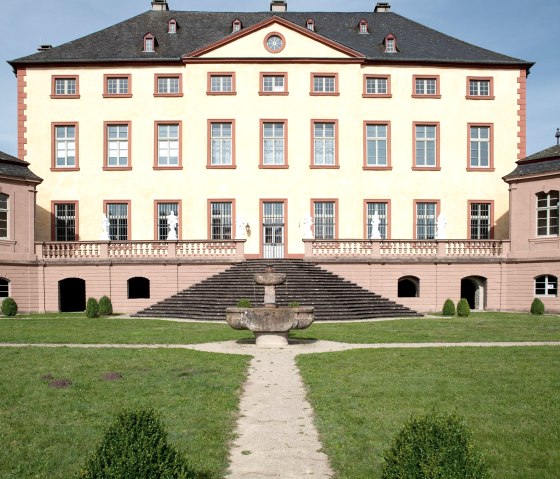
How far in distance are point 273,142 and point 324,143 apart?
318 centimetres

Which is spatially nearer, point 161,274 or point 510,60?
point 161,274

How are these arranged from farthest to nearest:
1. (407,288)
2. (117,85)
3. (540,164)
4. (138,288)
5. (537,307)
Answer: (117,85) < (407,288) < (138,288) < (540,164) < (537,307)

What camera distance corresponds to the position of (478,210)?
37.4 metres

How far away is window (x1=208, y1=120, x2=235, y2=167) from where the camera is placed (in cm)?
3700

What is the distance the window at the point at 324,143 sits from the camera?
37125 mm

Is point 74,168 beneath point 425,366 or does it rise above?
above

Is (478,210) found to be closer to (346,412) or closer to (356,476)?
(346,412)

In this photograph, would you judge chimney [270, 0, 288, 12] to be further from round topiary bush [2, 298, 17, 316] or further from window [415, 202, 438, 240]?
round topiary bush [2, 298, 17, 316]

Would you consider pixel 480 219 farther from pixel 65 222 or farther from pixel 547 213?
pixel 65 222

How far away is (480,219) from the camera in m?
37.4

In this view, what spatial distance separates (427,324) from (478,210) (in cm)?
1601

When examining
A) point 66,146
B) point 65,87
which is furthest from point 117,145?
point 65,87

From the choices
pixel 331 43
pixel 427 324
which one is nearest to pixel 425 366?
pixel 427 324

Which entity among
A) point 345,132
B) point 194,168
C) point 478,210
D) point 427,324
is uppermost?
point 345,132
